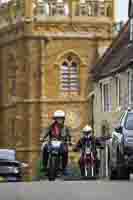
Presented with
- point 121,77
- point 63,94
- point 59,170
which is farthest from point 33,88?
point 59,170

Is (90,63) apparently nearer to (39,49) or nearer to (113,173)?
(39,49)

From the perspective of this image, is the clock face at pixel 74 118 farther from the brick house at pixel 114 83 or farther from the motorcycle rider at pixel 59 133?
the motorcycle rider at pixel 59 133

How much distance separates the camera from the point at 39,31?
76.9m

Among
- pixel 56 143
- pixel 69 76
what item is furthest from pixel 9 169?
pixel 69 76

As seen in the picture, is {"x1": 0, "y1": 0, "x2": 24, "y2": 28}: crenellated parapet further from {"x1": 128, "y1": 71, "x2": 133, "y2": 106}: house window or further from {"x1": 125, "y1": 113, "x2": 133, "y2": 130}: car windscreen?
{"x1": 125, "y1": 113, "x2": 133, "y2": 130}: car windscreen

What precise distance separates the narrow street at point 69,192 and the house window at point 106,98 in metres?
36.4

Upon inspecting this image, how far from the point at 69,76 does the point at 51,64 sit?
182 cm

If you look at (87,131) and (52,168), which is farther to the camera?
(87,131)

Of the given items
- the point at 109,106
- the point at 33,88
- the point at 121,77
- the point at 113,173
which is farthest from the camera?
the point at 33,88

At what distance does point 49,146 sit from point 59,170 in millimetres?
844

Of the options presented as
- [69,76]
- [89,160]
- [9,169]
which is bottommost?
[69,76]

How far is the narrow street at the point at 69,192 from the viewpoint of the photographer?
15.9 m

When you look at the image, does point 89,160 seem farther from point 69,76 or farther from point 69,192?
point 69,76

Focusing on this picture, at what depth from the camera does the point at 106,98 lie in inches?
2233
